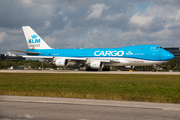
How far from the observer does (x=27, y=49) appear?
2493 inches

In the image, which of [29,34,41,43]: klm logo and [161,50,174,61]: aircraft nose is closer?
[161,50,174,61]: aircraft nose

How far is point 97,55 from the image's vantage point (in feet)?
178

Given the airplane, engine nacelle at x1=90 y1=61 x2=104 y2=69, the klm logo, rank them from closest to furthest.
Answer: the airplane
engine nacelle at x1=90 y1=61 x2=104 y2=69
the klm logo

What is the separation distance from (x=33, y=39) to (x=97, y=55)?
20616mm

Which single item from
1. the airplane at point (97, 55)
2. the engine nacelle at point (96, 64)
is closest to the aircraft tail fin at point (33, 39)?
the airplane at point (97, 55)

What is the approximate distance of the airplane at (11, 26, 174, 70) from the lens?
1949 inches

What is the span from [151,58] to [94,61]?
13178 mm

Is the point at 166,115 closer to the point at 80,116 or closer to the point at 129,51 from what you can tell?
the point at 80,116

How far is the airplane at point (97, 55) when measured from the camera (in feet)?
162

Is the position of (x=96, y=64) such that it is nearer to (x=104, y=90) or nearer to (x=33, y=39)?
(x=33, y=39)

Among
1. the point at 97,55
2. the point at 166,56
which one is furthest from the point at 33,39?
the point at 166,56

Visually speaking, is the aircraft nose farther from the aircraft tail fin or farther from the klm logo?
the klm logo

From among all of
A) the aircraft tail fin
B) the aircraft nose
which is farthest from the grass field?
the aircraft tail fin

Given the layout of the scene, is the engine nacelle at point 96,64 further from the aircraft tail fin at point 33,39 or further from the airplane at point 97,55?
the aircraft tail fin at point 33,39
